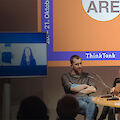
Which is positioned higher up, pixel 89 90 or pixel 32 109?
pixel 89 90

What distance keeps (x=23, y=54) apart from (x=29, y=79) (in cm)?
41

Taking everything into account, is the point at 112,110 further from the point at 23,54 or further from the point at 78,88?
the point at 23,54

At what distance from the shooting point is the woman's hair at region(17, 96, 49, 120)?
3.45 m

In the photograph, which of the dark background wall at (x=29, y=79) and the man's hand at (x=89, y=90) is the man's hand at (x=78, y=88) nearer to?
the man's hand at (x=89, y=90)

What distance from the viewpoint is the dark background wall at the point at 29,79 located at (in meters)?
3.44

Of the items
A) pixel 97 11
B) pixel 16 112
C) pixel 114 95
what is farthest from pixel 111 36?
pixel 16 112

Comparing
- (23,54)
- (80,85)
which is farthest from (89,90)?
(23,54)

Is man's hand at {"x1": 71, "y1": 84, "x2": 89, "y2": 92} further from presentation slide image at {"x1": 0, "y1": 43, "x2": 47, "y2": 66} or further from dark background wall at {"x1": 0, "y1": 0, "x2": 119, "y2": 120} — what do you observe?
presentation slide image at {"x1": 0, "y1": 43, "x2": 47, "y2": 66}

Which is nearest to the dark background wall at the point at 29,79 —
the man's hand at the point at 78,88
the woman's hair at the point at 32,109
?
the woman's hair at the point at 32,109

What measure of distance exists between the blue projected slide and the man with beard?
1.41 ft

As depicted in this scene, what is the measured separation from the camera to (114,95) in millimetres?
3402

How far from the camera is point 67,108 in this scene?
3.45 meters

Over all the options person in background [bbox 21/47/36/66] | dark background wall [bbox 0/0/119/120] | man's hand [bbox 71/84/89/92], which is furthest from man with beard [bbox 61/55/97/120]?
person in background [bbox 21/47/36/66]

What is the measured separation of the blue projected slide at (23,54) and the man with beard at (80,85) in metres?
0.43
